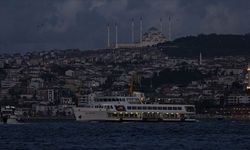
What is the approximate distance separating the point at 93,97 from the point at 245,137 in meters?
63.1

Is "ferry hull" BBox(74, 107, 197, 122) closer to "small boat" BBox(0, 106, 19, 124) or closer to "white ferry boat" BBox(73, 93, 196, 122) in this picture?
"white ferry boat" BBox(73, 93, 196, 122)

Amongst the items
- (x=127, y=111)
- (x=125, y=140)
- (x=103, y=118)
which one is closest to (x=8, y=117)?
(x=103, y=118)

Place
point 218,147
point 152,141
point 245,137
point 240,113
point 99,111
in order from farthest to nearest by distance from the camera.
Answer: point 240,113, point 99,111, point 245,137, point 152,141, point 218,147

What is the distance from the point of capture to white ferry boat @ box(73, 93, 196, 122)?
154 m

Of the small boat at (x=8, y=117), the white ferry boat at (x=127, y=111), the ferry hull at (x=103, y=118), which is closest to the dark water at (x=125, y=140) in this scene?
the small boat at (x=8, y=117)

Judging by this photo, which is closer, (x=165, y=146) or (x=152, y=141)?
(x=165, y=146)

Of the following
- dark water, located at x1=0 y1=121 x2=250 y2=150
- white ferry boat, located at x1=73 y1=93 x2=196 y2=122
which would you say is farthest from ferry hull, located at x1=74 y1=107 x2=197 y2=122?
dark water, located at x1=0 y1=121 x2=250 y2=150

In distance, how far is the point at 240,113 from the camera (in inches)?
7771

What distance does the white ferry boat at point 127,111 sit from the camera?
154 metres

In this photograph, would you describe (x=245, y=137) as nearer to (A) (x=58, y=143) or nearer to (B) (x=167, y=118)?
(A) (x=58, y=143)

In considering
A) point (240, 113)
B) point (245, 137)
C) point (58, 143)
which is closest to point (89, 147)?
point (58, 143)

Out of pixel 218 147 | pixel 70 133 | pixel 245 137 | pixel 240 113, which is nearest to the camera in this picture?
pixel 218 147

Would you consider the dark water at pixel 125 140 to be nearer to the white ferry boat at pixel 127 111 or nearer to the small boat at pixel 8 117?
the small boat at pixel 8 117

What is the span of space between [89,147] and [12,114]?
69.8 metres
